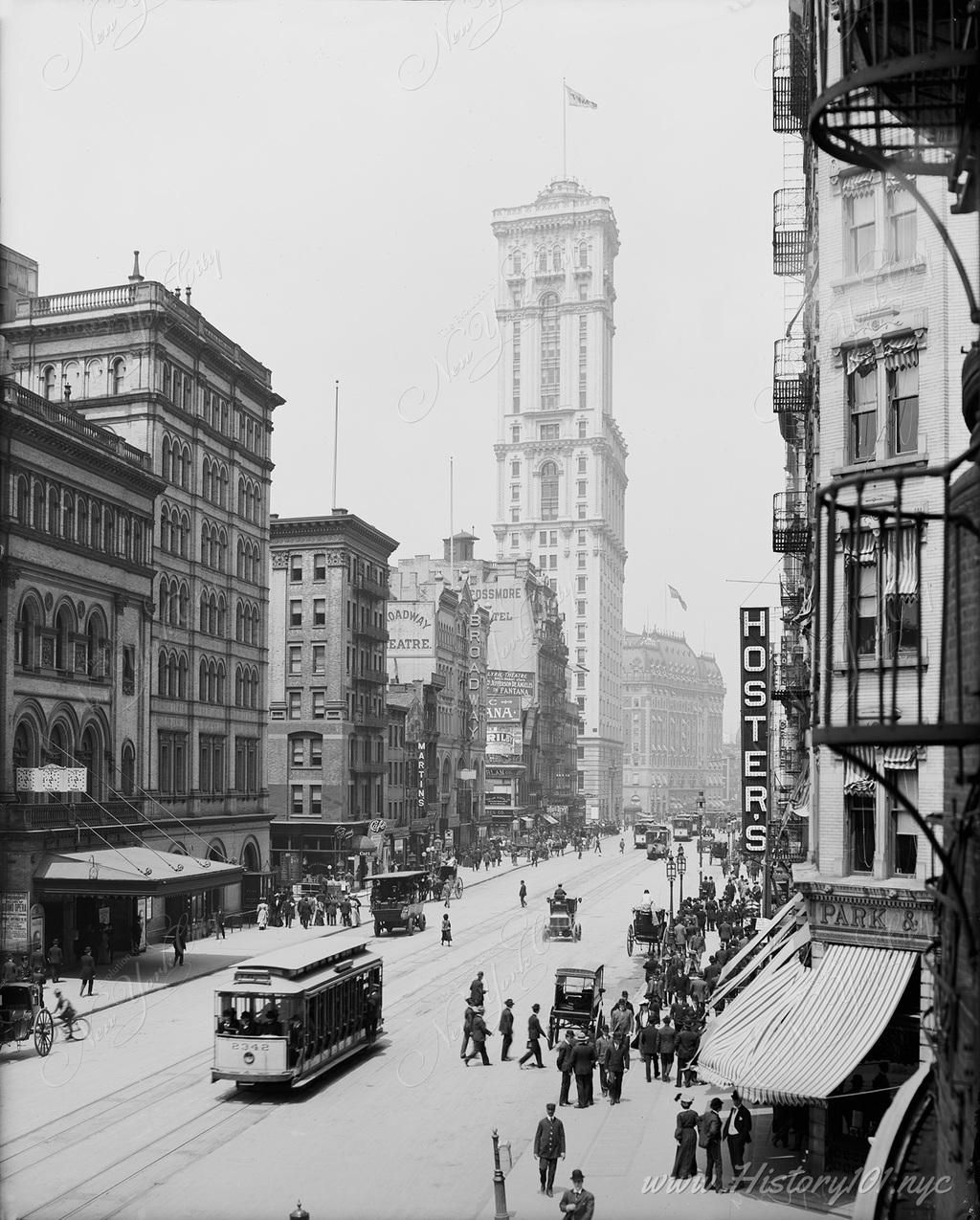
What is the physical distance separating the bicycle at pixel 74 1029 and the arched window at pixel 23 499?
15982 millimetres

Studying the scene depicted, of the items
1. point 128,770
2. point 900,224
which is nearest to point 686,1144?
point 900,224

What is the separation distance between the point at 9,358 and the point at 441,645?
5613cm

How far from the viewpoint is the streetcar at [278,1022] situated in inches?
1006

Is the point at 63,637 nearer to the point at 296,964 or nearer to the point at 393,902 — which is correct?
the point at 393,902

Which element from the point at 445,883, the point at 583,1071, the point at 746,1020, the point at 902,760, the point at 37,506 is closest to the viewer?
the point at 746,1020

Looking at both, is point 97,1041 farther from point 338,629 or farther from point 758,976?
point 338,629

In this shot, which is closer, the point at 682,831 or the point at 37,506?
the point at 37,506

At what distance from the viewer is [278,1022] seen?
2564cm

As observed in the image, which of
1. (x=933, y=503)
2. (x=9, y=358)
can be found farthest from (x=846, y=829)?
(x=9, y=358)

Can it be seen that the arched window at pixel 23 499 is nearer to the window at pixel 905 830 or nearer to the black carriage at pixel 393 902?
the black carriage at pixel 393 902

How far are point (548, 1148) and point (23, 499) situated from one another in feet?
95.1

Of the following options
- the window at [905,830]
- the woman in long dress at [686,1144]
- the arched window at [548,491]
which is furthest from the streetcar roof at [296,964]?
the arched window at [548,491]

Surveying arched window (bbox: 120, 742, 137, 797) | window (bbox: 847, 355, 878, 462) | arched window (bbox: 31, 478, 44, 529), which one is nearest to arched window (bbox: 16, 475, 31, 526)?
arched window (bbox: 31, 478, 44, 529)

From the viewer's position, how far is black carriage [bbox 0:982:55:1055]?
1163 inches
